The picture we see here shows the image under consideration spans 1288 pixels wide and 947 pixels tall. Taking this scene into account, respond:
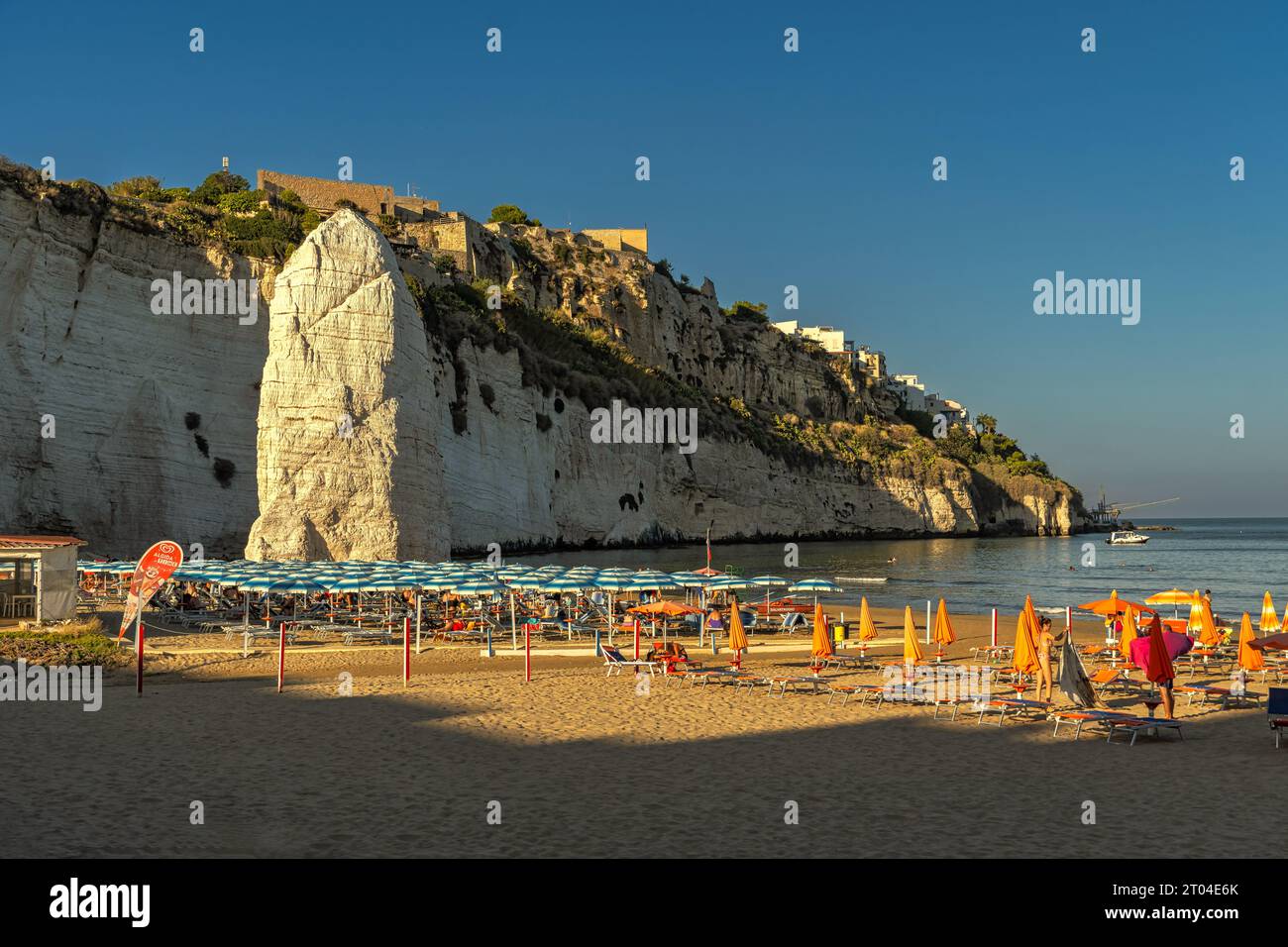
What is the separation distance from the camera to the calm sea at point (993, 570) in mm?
47938

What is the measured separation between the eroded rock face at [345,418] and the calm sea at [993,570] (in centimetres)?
1929

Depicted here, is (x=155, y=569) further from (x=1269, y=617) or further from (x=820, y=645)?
(x=1269, y=617)

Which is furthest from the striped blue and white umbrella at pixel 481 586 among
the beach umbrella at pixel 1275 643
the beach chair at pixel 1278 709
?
the beach chair at pixel 1278 709

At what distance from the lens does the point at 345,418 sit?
39000mm

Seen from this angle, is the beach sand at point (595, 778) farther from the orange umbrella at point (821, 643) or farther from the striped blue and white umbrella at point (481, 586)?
the striped blue and white umbrella at point (481, 586)

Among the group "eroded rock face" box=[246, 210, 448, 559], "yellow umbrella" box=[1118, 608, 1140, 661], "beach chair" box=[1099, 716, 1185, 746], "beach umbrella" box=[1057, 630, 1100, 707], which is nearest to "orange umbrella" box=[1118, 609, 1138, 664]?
"yellow umbrella" box=[1118, 608, 1140, 661]

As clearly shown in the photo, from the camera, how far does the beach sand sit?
962 cm

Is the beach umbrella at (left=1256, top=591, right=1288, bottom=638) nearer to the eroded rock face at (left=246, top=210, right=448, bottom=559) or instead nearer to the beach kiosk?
the eroded rock face at (left=246, top=210, right=448, bottom=559)

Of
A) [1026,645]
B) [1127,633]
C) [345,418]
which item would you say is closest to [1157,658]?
[1026,645]

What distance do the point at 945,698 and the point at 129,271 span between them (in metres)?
46.7

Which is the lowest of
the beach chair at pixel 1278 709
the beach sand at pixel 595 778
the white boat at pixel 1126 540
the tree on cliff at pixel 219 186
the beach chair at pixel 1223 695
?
the white boat at pixel 1126 540

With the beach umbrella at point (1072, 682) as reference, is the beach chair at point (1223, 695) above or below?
below
